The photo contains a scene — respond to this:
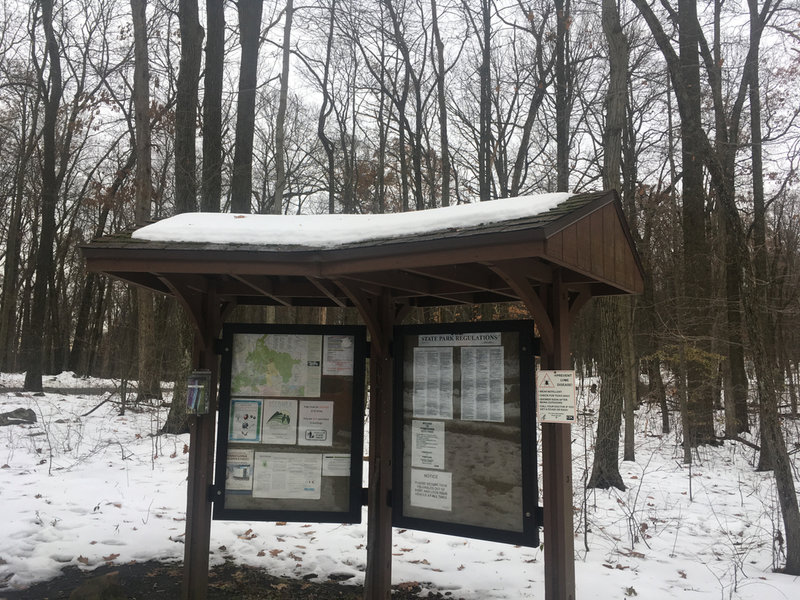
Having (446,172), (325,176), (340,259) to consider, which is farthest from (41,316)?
(340,259)

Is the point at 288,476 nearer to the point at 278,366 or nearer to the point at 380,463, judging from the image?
the point at 380,463

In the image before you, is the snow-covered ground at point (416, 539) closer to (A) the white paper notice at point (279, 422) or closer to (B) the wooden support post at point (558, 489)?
(B) the wooden support post at point (558, 489)

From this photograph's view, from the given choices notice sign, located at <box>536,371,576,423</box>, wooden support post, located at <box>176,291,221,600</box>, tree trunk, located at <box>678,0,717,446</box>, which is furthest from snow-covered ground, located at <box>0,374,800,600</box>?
A: tree trunk, located at <box>678,0,717,446</box>

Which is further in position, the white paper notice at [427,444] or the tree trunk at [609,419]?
the tree trunk at [609,419]

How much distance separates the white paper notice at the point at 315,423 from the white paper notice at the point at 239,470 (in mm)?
463

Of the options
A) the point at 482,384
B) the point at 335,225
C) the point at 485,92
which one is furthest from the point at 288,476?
the point at 485,92

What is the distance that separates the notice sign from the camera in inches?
153

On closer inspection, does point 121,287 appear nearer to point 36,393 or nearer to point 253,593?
point 36,393

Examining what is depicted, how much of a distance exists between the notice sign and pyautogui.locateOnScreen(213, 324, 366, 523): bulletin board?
1578mm

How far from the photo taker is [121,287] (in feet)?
121

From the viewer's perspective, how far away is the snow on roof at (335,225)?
366 centimetres

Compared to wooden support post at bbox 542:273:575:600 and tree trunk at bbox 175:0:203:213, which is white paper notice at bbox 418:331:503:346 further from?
tree trunk at bbox 175:0:203:213

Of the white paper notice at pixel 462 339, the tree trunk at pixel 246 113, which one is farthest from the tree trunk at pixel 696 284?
the white paper notice at pixel 462 339

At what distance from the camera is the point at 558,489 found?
157 inches
